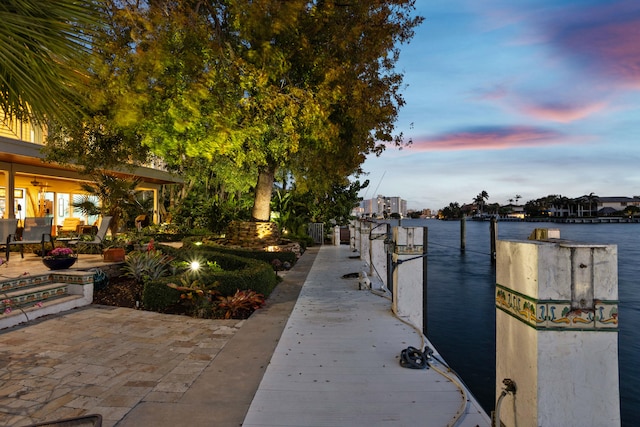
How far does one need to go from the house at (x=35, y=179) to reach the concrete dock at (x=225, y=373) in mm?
7037

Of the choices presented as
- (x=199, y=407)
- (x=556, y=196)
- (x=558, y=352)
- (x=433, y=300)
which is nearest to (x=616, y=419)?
(x=558, y=352)

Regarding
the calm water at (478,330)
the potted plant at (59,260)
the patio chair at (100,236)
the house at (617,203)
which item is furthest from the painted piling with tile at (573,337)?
the house at (617,203)

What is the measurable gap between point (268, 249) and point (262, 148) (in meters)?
3.99

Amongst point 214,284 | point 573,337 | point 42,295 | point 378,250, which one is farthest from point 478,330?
point 42,295

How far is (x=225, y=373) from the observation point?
365cm

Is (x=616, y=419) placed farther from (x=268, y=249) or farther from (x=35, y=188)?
(x=35, y=188)

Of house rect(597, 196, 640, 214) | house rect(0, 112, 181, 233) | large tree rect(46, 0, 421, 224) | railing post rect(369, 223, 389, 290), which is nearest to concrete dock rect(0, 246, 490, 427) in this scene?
railing post rect(369, 223, 389, 290)

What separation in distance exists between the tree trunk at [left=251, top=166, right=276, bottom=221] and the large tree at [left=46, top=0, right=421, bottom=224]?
81.9 inches

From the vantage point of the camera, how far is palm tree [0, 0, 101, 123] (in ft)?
6.05

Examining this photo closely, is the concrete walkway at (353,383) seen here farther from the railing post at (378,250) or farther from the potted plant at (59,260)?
the potted plant at (59,260)

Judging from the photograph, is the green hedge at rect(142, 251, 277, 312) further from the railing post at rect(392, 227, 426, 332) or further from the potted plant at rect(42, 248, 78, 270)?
the railing post at rect(392, 227, 426, 332)

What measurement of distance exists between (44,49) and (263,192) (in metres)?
10.7

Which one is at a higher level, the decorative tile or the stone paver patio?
the decorative tile

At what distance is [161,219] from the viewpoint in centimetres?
2316
